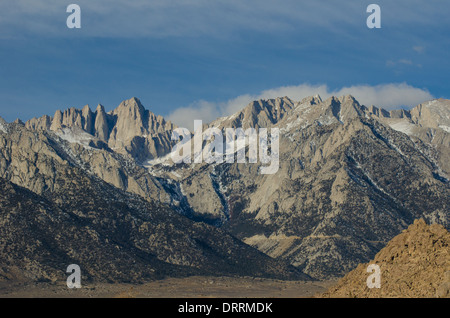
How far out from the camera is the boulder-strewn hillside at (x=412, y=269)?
493ft

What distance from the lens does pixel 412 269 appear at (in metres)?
156

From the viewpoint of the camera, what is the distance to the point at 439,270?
151375 mm

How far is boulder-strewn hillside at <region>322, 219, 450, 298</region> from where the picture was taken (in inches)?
5910
